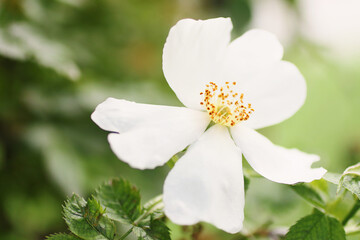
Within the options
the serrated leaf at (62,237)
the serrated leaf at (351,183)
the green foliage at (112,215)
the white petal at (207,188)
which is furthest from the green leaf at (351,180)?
the serrated leaf at (62,237)

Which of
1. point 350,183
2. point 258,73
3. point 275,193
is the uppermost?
point 258,73

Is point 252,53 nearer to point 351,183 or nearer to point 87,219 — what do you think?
point 351,183

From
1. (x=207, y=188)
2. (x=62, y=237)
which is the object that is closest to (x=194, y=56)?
(x=207, y=188)

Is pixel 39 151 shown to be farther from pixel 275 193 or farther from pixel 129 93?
pixel 275 193

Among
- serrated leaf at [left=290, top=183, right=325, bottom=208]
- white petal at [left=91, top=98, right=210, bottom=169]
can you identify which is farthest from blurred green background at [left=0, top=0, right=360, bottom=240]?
white petal at [left=91, top=98, right=210, bottom=169]

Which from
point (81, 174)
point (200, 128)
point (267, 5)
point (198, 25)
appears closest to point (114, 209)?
point (200, 128)

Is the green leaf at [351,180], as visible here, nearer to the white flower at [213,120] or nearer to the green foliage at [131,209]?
the white flower at [213,120]
